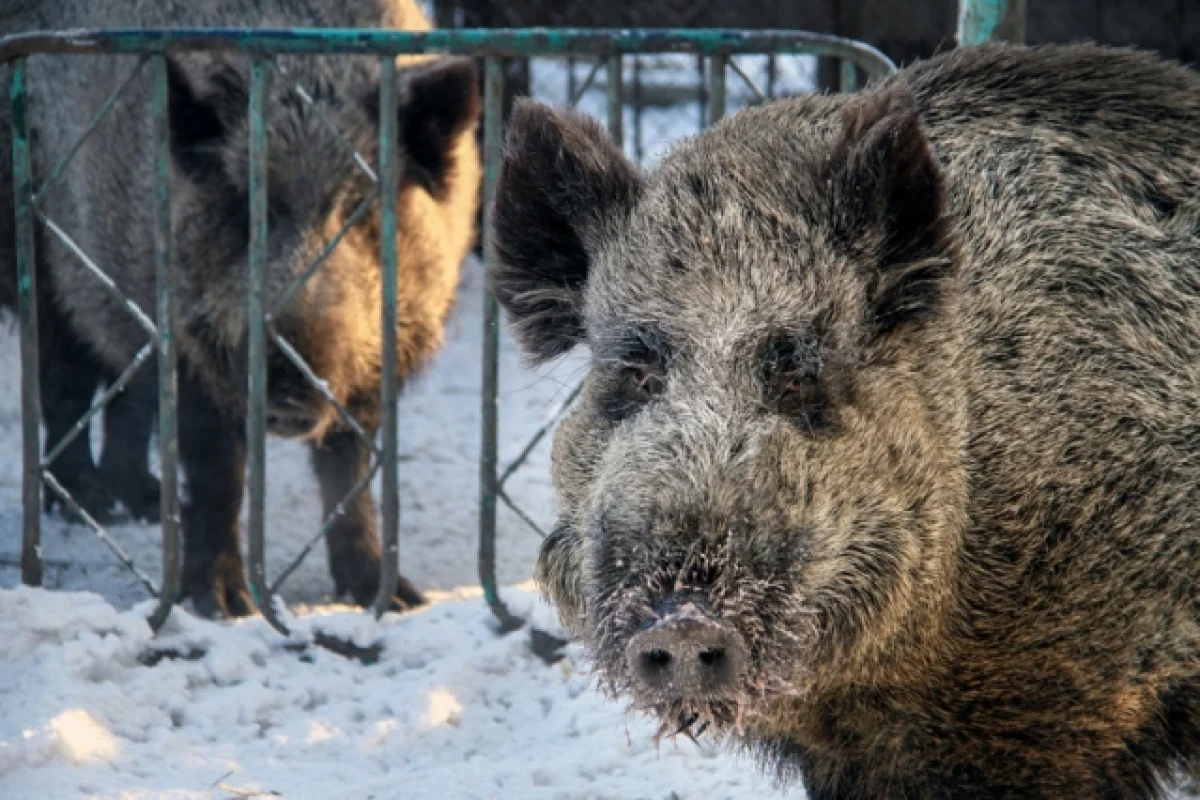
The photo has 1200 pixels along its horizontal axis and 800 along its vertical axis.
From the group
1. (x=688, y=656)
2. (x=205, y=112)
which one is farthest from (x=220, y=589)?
(x=688, y=656)

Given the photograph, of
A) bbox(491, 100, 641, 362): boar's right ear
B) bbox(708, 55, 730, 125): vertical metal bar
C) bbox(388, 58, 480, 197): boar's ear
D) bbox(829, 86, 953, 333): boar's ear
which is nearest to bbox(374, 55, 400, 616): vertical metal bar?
bbox(388, 58, 480, 197): boar's ear

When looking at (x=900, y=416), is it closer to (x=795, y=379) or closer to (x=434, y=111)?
(x=795, y=379)

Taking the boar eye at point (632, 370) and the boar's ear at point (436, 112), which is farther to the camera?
the boar's ear at point (436, 112)

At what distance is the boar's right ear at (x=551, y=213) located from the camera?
11.6 ft

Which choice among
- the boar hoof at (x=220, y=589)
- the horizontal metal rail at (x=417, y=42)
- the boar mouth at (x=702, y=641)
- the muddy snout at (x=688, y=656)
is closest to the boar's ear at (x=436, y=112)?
the horizontal metal rail at (x=417, y=42)

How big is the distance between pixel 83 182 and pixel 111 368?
87cm

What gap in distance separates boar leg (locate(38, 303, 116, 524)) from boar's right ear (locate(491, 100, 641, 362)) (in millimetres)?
3905

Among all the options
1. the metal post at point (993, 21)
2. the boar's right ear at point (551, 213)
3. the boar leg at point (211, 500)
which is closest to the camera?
the boar's right ear at point (551, 213)

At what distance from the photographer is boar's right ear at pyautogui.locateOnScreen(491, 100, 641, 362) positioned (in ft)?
11.6

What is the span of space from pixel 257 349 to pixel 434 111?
1237 mm

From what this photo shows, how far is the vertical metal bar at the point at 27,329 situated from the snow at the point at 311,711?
295mm

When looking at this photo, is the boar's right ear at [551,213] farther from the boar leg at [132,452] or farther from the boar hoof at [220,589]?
the boar leg at [132,452]

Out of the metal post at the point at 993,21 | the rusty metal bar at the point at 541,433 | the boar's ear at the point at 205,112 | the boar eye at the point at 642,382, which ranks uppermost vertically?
the metal post at the point at 993,21

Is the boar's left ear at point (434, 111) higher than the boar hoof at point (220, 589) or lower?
higher
